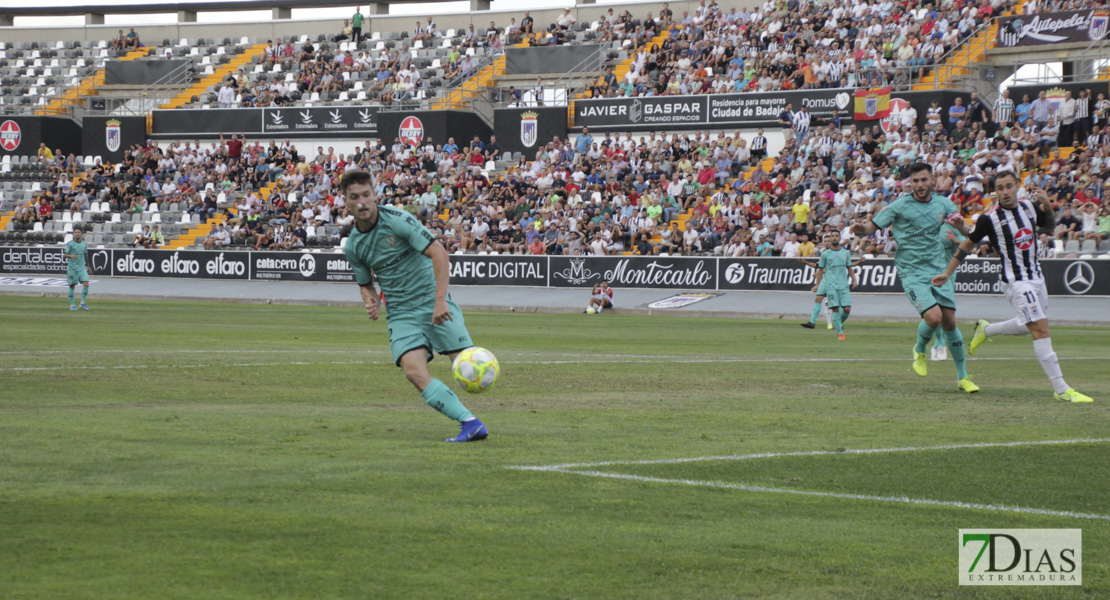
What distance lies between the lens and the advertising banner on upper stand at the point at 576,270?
3428 cm

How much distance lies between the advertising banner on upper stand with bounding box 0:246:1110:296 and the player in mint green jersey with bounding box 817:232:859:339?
5033 mm

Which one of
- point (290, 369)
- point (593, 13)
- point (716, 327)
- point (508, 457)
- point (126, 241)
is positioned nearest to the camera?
point (508, 457)

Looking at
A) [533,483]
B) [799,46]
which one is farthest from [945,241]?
[799,46]

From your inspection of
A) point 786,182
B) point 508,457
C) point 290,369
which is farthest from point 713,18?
point 508,457

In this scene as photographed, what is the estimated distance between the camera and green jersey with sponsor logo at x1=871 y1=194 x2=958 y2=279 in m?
13.6

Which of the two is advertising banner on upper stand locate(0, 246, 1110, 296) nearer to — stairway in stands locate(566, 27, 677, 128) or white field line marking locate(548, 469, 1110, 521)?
stairway in stands locate(566, 27, 677, 128)

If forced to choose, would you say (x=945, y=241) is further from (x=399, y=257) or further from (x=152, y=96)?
(x=152, y=96)

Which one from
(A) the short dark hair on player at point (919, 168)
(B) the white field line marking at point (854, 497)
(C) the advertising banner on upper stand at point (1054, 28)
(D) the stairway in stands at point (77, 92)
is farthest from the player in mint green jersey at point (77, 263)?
(D) the stairway in stands at point (77, 92)

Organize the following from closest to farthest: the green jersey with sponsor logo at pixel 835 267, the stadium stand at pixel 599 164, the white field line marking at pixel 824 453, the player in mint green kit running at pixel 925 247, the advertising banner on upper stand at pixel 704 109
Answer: the white field line marking at pixel 824 453 < the player in mint green kit running at pixel 925 247 < the green jersey with sponsor logo at pixel 835 267 < the stadium stand at pixel 599 164 < the advertising banner on upper stand at pixel 704 109

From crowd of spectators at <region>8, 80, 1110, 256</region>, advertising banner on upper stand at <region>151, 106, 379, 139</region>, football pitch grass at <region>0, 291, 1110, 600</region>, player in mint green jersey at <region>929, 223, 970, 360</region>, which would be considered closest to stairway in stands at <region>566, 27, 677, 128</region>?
crowd of spectators at <region>8, 80, 1110, 256</region>

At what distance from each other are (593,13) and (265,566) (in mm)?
52360

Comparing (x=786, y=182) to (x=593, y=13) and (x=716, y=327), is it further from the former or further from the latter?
(x=593, y=13)

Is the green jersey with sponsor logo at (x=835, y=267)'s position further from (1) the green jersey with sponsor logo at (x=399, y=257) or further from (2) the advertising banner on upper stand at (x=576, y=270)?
(1) the green jersey with sponsor logo at (x=399, y=257)

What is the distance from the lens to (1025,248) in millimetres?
12117
